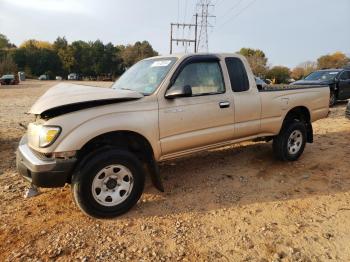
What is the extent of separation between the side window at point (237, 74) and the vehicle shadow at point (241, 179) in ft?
4.67

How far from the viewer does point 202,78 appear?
15.1 feet

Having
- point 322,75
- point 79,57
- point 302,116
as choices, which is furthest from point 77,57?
point 302,116

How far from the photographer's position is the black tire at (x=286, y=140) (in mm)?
5637

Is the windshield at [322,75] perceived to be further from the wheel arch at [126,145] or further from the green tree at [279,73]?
the green tree at [279,73]

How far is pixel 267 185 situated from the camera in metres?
4.86

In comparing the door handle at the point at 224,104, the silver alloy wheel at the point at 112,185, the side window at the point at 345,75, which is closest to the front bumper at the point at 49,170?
the silver alloy wheel at the point at 112,185

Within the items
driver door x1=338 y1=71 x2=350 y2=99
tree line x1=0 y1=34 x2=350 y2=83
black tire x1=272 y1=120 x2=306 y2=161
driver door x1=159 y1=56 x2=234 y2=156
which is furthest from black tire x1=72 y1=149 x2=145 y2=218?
tree line x1=0 y1=34 x2=350 y2=83

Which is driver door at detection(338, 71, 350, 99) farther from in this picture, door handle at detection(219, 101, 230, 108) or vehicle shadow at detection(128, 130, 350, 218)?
door handle at detection(219, 101, 230, 108)

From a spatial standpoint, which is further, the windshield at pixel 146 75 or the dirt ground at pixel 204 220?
the windshield at pixel 146 75

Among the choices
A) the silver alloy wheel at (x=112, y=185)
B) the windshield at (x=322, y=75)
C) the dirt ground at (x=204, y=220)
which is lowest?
the dirt ground at (x=204, y=220)

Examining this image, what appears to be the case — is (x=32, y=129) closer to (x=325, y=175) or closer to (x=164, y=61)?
(x=164, y=61)

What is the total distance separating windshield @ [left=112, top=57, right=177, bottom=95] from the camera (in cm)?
430

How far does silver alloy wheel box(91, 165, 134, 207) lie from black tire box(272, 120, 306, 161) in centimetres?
294

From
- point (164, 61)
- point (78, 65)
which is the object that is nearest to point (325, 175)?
point (164, 61)
